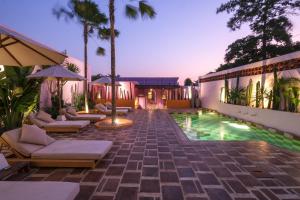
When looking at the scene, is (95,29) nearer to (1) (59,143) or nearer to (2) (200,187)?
(1) (59,143)

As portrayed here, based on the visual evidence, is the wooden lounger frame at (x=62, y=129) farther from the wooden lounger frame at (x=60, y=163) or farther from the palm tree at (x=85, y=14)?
the palm tree at (x=85, y=14)

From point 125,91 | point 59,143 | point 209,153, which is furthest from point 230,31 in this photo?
point 59,143

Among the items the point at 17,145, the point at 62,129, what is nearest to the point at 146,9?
the point at 62,129

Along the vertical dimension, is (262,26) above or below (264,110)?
above

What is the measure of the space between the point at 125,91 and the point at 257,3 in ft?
47.3

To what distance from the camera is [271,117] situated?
945cm

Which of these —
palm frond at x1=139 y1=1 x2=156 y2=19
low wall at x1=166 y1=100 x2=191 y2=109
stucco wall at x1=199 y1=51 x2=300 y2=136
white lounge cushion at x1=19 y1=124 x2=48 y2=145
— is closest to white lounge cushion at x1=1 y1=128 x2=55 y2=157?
white lounge cushion at x1=19 y1=124 x2=48 y2=145

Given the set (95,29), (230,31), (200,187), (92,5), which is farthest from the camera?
(230,31)

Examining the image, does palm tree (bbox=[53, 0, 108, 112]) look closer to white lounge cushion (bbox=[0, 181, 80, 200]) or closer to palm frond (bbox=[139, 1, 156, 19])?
palm frond (bbox=[139, 1, 156, 19])

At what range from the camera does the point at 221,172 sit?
450 centimetres

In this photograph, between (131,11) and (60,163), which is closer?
(60,163)

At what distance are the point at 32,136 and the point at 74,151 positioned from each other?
3.42 feet

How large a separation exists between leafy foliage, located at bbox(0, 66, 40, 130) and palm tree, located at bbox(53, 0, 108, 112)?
4.14 metres

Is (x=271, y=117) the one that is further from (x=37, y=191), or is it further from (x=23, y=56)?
(x=37, y=191)
